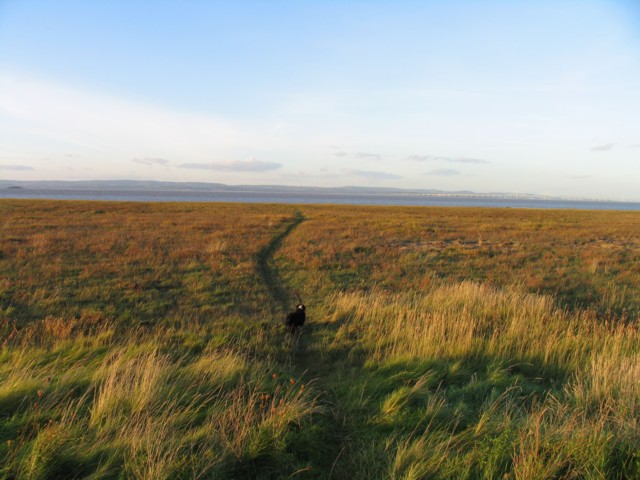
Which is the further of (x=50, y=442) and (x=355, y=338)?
(x=355, y=338)

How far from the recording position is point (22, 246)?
55.1ft

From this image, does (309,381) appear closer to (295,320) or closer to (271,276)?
(295,320)

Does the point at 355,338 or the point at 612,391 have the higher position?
the point at 612,391

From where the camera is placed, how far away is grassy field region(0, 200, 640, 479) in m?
3.11

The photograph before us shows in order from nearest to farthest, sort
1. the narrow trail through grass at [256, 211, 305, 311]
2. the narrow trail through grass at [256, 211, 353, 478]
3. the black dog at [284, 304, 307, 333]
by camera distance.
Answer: the narrow trail through grass at [256, 211, 353, 478] < the black dog at [284, 304, 307, 333] < the narrow trail through grass at [256, 211, 305, 311]

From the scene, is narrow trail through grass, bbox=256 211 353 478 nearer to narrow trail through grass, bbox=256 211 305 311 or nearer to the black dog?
narrow trail through grass, bbox=256 211 305 311

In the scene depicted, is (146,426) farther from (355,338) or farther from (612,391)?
(612,391)

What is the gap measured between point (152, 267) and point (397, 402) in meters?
11.9

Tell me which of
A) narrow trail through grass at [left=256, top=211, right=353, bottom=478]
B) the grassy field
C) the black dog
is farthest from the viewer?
the black dog

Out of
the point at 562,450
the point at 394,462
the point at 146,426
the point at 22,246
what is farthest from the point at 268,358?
the point at 22,246

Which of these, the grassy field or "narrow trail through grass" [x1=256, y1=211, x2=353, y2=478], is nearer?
the grassy field

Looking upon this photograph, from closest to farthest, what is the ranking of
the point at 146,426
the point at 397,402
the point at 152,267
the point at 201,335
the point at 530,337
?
1. the point at 146,426
2. the point at 397,402
3. the point at 530,337
4. the point at 201,335
5. the point at 152,267

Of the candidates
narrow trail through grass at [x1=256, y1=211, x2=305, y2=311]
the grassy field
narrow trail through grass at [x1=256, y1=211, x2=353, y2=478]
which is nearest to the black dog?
narrow trail through grass at [x1=256, y1=211, x2=353, y2=478]

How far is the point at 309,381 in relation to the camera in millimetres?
4883
